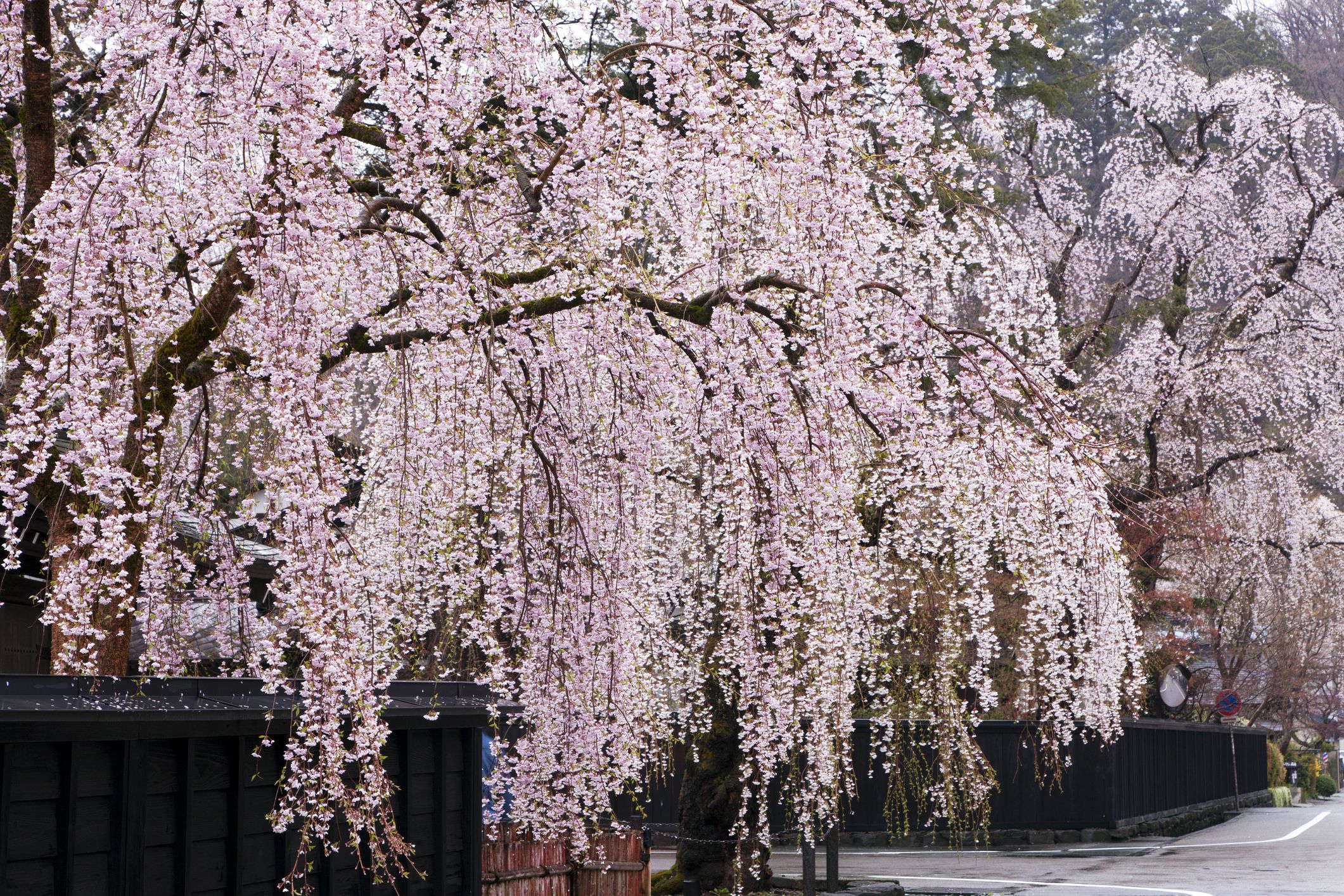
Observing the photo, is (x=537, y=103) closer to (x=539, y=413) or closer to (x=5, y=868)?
(x=539, y=413)

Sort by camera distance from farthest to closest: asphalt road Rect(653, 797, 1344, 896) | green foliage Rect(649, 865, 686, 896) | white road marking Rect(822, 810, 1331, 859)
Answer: white road marking Rect(822, 810, 1331, 859)
asphalt road Rect(653, 797, 1344, 896)
green foliage Rect(649, 865, 686, 896)

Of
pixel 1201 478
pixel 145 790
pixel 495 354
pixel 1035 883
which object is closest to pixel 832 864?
pixel 1035 883

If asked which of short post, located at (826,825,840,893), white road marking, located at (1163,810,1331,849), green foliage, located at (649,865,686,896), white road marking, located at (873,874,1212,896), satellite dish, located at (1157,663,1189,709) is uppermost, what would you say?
satellite dish, located at (1157,663,1189,709)

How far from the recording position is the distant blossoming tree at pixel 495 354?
17.2 ft

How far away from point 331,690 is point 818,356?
3.30 meters

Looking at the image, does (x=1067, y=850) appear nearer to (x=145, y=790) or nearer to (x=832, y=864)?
(x=832, y=864)

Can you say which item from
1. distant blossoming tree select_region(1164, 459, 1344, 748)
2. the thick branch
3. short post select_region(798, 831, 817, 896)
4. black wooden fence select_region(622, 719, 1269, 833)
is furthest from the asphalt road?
the thick branch

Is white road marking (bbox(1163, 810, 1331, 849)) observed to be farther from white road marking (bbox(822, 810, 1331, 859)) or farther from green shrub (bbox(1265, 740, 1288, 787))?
green shrub (bbox(1265, 740, 1288, 787))

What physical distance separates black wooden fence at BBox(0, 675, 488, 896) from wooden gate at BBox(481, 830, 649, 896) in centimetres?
276

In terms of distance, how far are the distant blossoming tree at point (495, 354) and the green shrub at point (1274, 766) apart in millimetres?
29870

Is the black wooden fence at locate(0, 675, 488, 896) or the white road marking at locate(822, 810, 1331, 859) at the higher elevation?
the black wooden fence at locate(0, 675, 488, 896)

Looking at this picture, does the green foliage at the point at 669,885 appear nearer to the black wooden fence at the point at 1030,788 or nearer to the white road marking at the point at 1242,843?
the black wooden fence at the point at 1030,788

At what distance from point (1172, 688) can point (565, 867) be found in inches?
660

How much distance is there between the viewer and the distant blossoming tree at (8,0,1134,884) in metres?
5.24
